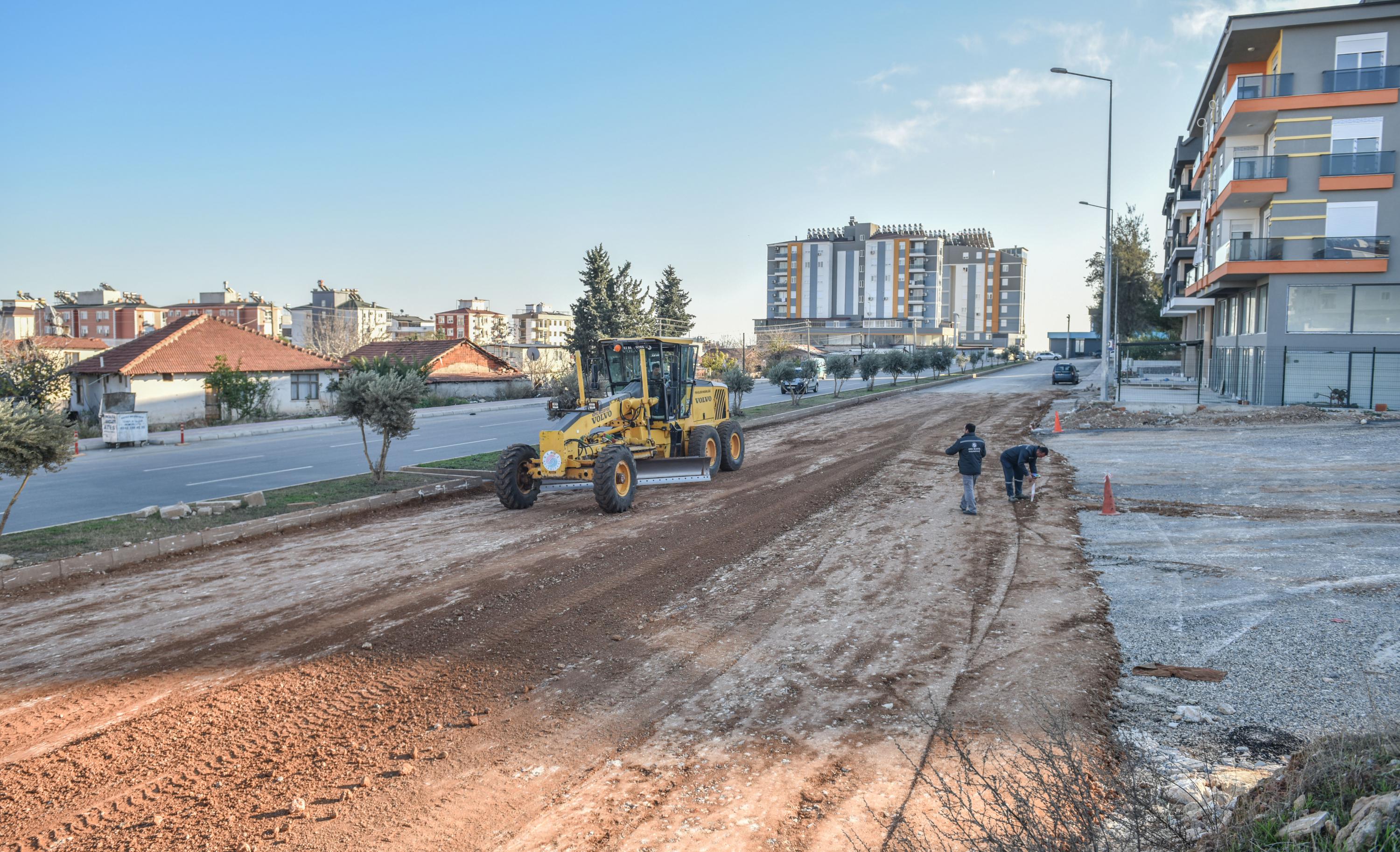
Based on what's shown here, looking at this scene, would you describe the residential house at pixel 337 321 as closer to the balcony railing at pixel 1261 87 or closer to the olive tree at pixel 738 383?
the olive tree at pixel 738 383

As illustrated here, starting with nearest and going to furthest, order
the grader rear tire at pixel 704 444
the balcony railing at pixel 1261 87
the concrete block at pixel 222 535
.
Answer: the concrete block at pixel 222 535 → the grader rear tire at pixel 704 444 → the balcony railing at pixel 1261 87

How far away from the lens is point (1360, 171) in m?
29.7

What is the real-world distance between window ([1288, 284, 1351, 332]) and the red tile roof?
4261 cm

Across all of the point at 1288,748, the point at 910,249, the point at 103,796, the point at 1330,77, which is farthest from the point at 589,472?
the point at 910,249

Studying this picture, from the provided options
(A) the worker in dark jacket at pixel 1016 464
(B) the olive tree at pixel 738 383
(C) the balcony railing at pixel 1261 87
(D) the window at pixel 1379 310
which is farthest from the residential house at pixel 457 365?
(D) the window at pixel 1379 310

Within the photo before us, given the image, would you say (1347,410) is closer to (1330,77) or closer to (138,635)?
(1330,77)

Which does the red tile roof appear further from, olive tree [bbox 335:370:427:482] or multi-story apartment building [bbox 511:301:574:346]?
multi-story apartment building [bbox 511:301:574:346]

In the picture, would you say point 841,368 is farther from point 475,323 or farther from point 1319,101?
point 475,323

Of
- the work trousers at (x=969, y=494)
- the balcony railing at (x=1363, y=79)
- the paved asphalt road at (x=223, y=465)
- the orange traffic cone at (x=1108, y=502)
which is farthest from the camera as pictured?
the balcony railing at (x=1363, y=79)

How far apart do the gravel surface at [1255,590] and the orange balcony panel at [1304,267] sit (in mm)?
14906

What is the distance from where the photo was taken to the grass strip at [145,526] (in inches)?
443

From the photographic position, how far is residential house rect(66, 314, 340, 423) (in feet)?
122

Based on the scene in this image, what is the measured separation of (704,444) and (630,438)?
1.73 m

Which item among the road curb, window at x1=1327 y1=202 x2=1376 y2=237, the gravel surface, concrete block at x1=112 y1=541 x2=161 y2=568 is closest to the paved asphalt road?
the road curb
